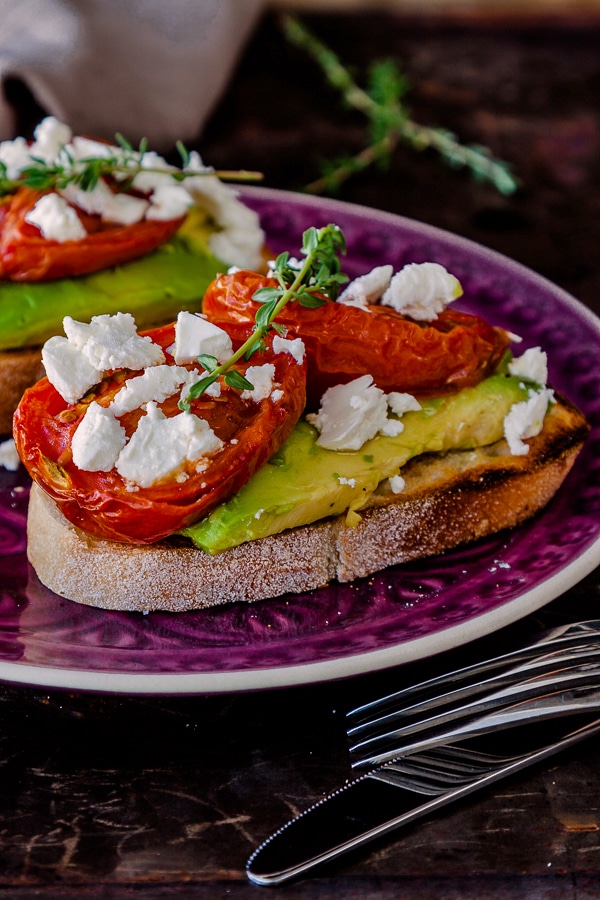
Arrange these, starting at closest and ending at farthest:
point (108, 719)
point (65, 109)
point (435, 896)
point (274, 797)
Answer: point (435, 896) < point (274, 797) < point (108, 719) < point (65, 109)

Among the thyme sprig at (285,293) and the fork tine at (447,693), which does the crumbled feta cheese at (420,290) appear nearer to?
the thyme sprig at (285,293)

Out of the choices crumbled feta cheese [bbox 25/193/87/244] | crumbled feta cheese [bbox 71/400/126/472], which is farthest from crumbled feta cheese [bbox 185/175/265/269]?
crumbled feta cheese [bbox 71/400/126/472]

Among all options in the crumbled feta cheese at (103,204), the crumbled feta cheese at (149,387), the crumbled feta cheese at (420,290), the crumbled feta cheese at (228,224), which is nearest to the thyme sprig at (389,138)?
the crumbled feta cheese at (228,224)

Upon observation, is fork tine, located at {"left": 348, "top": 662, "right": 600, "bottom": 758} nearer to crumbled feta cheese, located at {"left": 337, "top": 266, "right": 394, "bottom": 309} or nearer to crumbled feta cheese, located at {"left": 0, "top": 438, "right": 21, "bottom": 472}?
crumbled feta cheese, located at {"left": 337, "top": 266, "right": 394, "bottom": 309}

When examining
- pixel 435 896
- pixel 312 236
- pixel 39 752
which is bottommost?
pixel 39 752

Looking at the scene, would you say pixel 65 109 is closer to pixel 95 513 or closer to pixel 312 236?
pixel 312 236

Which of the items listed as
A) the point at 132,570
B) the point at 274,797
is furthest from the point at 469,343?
the point at 274,797
